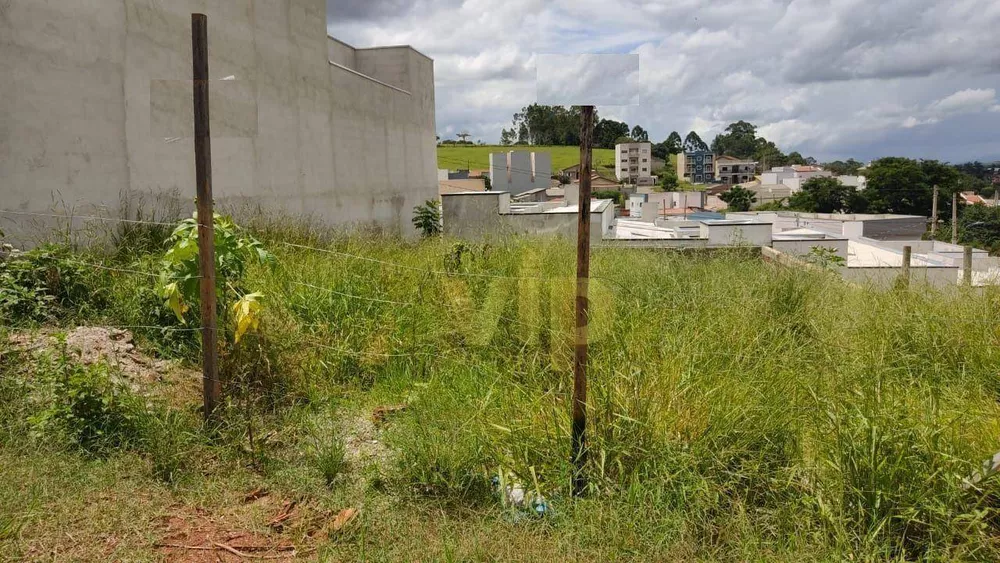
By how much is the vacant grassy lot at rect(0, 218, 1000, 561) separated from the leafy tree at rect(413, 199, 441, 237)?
957 cm

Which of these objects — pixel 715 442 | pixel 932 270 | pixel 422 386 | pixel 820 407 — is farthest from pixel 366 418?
pixel 932 270

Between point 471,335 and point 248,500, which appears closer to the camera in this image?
point 248,500

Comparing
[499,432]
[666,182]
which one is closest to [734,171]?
[666,182]

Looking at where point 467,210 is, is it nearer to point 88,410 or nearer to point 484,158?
point 88,410

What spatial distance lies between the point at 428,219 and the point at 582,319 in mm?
12555

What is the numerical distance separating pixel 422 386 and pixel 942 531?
3.29 metres

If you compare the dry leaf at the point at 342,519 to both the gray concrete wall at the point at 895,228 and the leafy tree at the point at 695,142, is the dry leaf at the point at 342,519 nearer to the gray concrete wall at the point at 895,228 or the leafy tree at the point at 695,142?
the gray concrete wall at the point at 895,228

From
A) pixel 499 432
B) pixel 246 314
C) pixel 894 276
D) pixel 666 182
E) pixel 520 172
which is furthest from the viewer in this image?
pixel 666 182

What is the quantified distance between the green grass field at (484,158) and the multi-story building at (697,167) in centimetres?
3471

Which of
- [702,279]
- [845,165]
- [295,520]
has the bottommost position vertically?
[295,520]

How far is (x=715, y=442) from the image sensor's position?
3811mm

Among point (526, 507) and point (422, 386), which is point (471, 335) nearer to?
point (422, 386)

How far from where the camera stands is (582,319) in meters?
3.84

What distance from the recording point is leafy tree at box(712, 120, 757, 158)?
141625 millimetres
